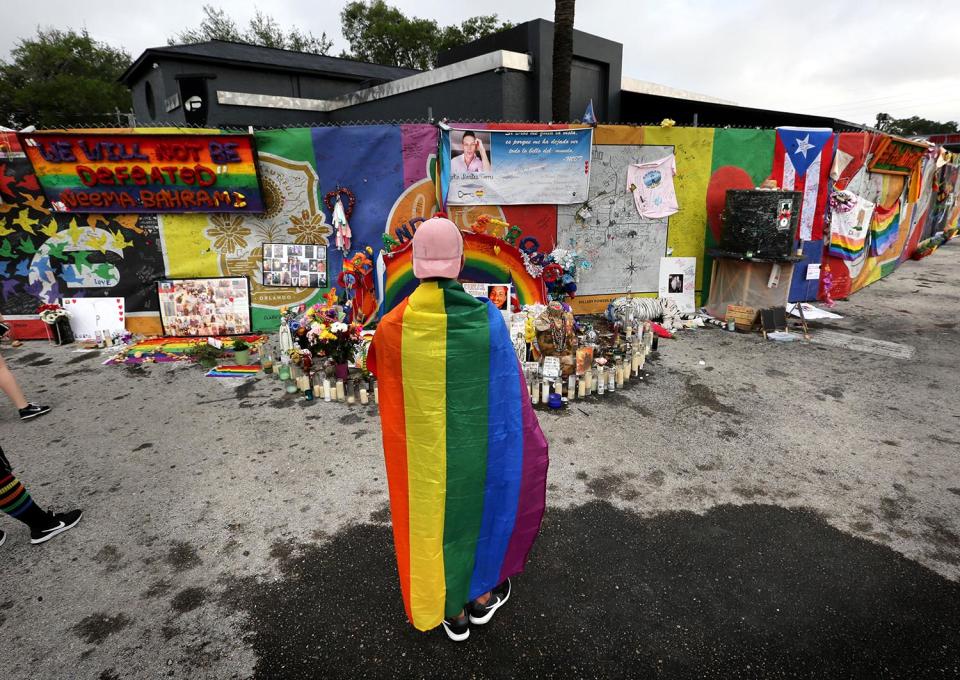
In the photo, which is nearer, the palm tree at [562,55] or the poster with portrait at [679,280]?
the poster with portrait at [679,280]

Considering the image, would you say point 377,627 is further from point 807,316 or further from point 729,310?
point 807,316

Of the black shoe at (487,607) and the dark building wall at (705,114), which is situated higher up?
the dark building wall at (705,114)

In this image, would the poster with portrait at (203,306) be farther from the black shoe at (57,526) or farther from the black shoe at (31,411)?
the black shoe at (57,526)

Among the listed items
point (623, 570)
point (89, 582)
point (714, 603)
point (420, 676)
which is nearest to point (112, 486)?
point (89, 582)

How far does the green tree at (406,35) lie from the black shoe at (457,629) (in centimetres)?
3908

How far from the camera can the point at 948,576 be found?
319 cm

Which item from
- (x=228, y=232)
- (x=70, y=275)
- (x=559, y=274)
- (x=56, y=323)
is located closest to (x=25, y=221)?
(x=70, y=275)

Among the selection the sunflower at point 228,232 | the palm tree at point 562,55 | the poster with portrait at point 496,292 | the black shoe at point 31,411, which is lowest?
the black shoe at point 31,411

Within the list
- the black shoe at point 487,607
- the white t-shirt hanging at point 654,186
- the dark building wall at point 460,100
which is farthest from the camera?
the dark building wall at point 460,100

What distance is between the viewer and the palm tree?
9258 mm

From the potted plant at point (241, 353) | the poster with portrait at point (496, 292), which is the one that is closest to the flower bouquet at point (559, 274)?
the poster with portrait at point (496, 292)

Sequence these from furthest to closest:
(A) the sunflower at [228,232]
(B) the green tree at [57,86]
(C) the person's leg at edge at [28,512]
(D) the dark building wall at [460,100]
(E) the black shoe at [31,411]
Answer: (B) the green tree at [57,86] → (D) the dark building wall at [460,100] → (A) the sunflower at [228,232] → (E) the black shoe at [31,411] → (C) the person's leg at edge at [28,512]

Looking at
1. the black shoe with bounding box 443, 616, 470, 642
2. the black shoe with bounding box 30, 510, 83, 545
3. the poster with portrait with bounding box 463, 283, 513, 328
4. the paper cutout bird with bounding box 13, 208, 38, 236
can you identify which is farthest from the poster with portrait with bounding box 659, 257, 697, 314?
the paper cutout bird with bounding box 13, 208, 38, 236

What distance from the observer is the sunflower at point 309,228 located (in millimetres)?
7863
